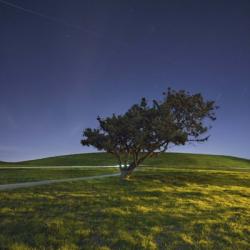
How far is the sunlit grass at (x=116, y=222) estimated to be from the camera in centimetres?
1220

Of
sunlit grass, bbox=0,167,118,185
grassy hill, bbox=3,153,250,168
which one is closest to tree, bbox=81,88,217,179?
sunlit grass, bbox=0,167,118,185

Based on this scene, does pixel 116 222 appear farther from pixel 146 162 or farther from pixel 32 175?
pixel 146 162

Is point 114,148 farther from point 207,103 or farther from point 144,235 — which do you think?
point 144,235

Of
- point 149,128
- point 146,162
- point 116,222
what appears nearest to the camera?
point 116,222

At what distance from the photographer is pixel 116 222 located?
50.2ft

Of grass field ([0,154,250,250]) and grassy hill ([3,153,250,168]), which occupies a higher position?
grassy hill ([3,153,250,168])

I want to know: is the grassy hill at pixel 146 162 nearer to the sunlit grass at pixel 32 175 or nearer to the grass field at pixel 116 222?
the sunlit grass at pixel 32 175

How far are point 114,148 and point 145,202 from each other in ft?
50.1

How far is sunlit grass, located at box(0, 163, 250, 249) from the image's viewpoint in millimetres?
12203

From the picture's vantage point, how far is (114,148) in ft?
119

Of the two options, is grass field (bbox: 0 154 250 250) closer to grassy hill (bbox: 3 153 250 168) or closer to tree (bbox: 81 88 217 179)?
tree (bbox: 81 88 217 179)

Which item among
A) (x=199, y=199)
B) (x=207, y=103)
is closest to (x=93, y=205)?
(x=199, y=199)

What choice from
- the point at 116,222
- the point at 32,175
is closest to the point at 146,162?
the point at 32,175

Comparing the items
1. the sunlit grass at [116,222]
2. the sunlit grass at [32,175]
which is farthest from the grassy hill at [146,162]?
the sunlit grass at [116,222]
